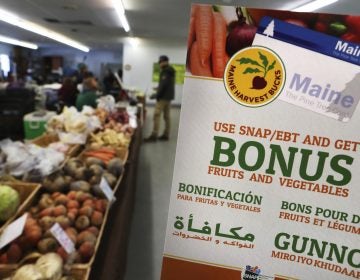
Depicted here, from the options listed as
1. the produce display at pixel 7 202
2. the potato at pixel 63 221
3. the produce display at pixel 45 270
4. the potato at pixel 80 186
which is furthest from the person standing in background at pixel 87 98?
the produce display at pixel 45 270

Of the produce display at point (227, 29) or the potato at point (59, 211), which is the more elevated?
the produce display at point (227, 29)

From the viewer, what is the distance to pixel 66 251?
1.40 metres

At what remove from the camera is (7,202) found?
1.61 m

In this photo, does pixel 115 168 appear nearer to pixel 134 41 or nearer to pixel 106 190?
pixel 106 190

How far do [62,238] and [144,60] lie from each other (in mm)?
12154

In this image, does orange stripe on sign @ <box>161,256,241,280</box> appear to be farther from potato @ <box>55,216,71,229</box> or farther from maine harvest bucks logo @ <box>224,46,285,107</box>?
potato @ <box>55,216,71,229</box>

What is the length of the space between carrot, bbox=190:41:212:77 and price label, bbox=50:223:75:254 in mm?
1049

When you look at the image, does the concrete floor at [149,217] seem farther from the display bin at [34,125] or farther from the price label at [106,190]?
the display bin at [34,125]

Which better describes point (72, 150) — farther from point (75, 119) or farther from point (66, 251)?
point (66, 251)

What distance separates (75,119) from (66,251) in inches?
81.0

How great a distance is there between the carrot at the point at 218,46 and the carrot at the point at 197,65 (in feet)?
0.05

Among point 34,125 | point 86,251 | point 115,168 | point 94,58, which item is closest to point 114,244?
point 86,251

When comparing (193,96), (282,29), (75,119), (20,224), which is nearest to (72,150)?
(75,119)

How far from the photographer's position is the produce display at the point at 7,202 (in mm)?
1589
